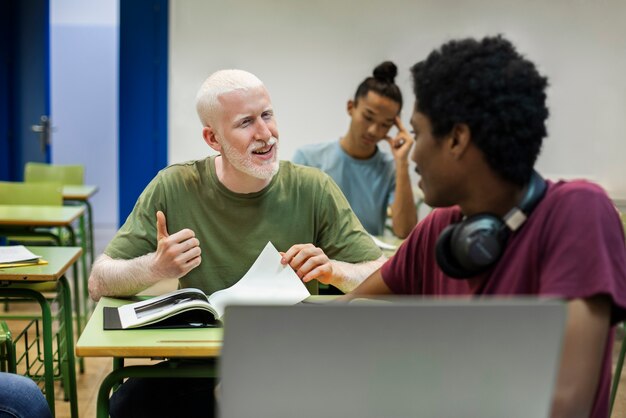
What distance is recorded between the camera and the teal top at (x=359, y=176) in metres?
3.52

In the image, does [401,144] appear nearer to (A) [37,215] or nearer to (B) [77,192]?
(A) [37,215]

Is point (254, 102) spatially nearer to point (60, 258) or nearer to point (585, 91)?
point (60, 258)

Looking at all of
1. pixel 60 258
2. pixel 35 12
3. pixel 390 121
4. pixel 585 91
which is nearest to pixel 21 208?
pixel 60 258

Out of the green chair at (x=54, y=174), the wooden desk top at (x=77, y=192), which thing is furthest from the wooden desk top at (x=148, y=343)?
the green chair at (x=54, y=174)

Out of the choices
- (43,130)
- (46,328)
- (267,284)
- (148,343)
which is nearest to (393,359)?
(148,343)

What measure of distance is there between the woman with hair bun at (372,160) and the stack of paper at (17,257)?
4.15 ft

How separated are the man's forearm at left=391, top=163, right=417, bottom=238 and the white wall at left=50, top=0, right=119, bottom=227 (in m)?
4.33

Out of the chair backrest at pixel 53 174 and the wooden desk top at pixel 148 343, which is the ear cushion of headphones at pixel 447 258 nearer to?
the wooden desk top at pixel 148 343

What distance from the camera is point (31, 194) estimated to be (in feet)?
14.2

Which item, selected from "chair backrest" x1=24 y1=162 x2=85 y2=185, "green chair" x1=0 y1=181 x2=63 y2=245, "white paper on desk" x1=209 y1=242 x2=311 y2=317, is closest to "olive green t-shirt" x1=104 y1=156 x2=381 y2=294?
"white paper on desk" x1=209 y1=242 x2=311 y2=317

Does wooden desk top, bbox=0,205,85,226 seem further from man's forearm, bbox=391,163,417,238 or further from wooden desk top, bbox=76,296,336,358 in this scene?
wooden desk top, bbox=76,296,336,358

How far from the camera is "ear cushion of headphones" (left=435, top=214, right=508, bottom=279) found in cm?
120

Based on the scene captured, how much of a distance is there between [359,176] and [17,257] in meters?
1.48

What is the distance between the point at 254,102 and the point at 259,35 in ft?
9.05
